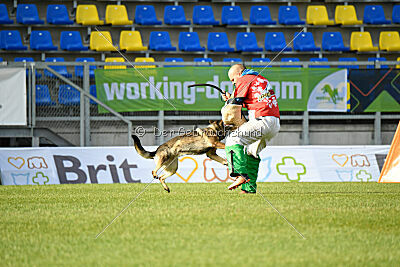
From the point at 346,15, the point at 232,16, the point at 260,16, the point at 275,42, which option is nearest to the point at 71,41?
the point at 232,16

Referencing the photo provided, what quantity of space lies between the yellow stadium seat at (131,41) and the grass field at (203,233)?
447 inches

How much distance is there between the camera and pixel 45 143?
14.4 metres

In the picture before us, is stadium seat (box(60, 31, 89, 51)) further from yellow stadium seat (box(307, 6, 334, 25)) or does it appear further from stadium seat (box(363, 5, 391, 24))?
stadium seat (box(363, 5, 391, 24))

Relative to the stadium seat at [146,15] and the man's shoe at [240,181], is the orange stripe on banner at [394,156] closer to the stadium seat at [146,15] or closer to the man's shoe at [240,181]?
the man's shoe at [240,181]

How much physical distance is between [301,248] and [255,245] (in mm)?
329

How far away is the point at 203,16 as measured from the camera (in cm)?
1883

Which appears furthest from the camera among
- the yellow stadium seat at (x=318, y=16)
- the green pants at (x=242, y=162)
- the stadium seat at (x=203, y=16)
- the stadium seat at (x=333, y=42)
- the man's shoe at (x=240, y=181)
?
the yellow stadium seat at (x=318, y=16)

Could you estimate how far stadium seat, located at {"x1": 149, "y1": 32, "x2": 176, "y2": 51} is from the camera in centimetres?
1802

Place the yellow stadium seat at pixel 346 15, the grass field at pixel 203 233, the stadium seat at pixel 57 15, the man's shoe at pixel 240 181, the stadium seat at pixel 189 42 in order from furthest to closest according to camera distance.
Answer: the yellow stadium seat at pixel 346 15
the stadium seat at pixel 57 15
the stadium seat at pixel 189 42
the man's shoe at pixel 240 181
the grass field at pixel 203 233

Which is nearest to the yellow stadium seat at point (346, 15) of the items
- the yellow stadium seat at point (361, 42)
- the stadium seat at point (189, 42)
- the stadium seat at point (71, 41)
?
the yellow stadium seat at point (361, 42)

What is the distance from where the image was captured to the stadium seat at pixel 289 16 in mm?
18812

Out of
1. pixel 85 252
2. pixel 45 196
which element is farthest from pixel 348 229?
pixel 45 196

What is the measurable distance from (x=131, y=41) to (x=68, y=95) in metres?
5.24

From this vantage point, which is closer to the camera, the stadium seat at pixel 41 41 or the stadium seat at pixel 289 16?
the stadium seat at pixel 41 41
